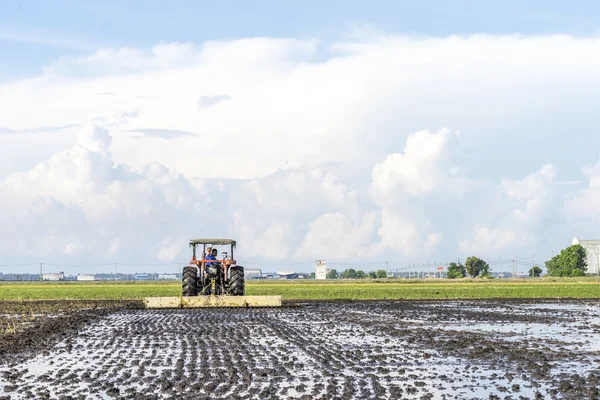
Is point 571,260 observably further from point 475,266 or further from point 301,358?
point 301,358

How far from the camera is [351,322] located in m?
29.7

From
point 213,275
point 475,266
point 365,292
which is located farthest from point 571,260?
point 213,275

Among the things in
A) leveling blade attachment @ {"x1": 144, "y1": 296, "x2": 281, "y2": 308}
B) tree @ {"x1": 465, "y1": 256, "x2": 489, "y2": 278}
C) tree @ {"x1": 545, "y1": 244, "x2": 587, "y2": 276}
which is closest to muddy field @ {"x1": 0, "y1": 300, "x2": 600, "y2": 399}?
leveling blade attachment @ {"x1": 144, "y1": 296, "x2": 281, "y2": 308}

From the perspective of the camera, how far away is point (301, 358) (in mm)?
18156

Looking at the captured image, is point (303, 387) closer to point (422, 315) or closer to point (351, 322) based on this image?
point (351, 322)

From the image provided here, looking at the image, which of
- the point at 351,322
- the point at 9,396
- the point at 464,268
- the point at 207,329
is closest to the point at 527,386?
the point at 9,396

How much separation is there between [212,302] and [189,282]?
209cm

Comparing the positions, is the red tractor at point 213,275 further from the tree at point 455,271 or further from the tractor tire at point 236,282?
the tree at point 455,271

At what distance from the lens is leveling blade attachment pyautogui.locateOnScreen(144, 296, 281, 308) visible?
37000 mm

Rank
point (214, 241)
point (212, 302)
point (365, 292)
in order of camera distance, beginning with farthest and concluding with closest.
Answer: point (365, 292) < point (214, 241) < point (212, 302)

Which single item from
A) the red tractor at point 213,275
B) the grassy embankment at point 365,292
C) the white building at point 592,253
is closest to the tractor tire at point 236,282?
Answer: the red tractor at point 213,275

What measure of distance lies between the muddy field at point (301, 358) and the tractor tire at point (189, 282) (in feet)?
22.5

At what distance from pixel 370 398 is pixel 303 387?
1518 millimetres

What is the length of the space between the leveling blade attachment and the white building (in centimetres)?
14693
